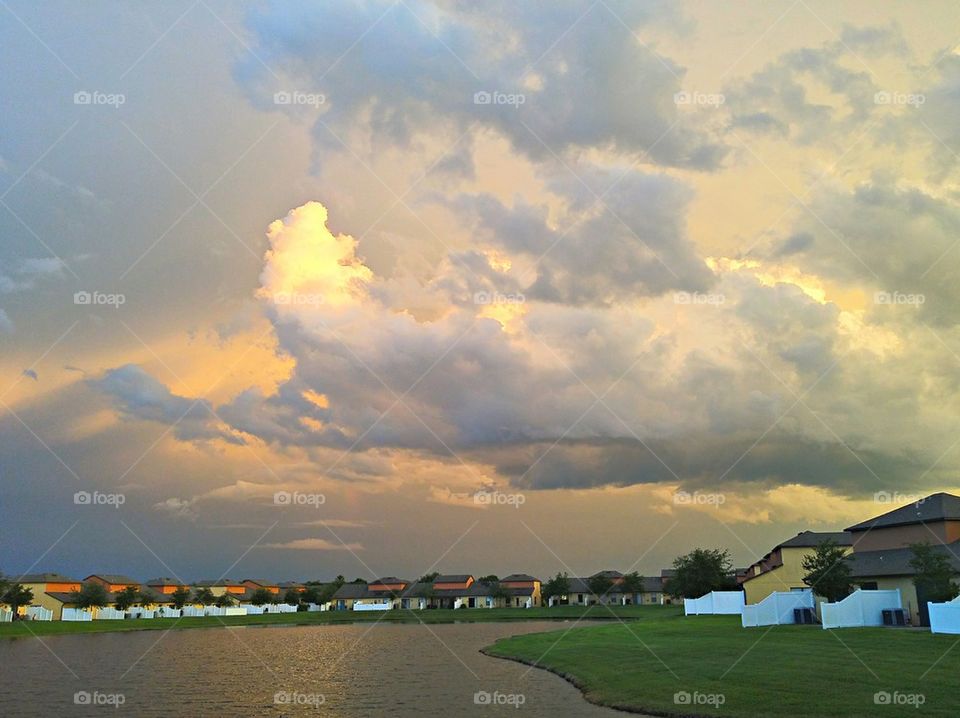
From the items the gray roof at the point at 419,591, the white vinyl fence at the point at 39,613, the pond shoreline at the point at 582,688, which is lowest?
the pond shoreline at the point at 582,688

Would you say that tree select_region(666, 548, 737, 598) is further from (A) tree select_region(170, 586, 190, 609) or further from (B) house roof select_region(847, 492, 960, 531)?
(A) tree select_region(170, 586, 190, 609)

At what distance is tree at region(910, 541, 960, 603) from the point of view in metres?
47.2

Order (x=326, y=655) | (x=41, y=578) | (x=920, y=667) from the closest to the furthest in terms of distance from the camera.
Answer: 1. (x=920, y=667)
2. (x=326, y=655)
3. (x=41, y=578)

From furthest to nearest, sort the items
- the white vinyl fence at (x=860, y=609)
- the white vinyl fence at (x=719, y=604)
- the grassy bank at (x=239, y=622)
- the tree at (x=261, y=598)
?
the tree at (x=261, y=598)
the grassy bank at (x=239, y=622)
the white vinyl fence at (x=719, y=604)
the white vinyl fence at (x=860, y=609)

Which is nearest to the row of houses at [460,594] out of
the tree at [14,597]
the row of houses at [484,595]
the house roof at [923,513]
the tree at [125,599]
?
the row of houses at [484,595]

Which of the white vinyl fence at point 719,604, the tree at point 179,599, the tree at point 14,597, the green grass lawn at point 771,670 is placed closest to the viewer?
the green grass lawn at point 771,670

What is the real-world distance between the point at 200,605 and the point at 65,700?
423 feet

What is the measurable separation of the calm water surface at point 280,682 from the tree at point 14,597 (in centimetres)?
5381

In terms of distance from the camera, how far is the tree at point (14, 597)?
108500 mm

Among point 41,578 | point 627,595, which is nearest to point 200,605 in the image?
point 41,578

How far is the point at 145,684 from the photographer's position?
124 ft

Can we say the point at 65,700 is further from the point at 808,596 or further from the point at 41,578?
the point at 41,578

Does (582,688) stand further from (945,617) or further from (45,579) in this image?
(45,579)

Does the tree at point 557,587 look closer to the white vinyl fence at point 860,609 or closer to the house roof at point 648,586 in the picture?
the house roof at point 648,586
